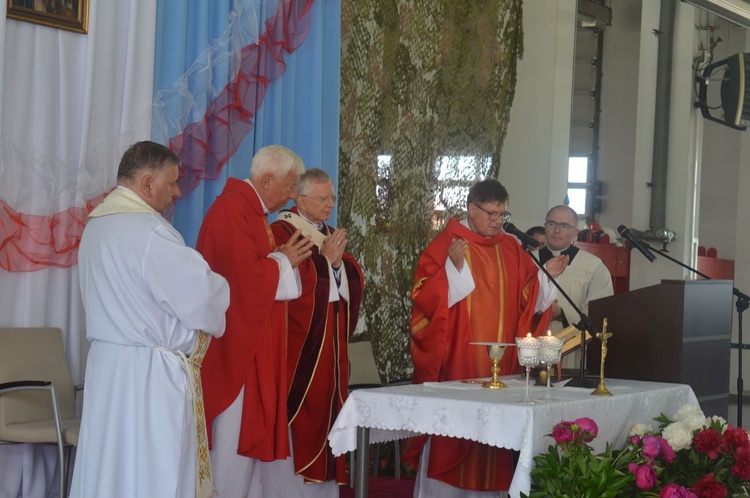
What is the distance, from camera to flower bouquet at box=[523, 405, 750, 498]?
3439 mm

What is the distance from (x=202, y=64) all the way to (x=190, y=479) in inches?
93.6

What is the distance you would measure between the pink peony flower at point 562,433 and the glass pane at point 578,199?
11.5 metres

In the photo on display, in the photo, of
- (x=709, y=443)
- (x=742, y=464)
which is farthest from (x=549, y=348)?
(x=742, y=464)

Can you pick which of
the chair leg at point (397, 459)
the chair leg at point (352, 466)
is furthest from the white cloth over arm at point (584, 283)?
the chair leg at point (352, 466)

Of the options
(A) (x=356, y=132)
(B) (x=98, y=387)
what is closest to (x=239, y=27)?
(A) (x=356, y=132)

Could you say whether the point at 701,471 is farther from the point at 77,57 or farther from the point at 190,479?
the point at 77,57

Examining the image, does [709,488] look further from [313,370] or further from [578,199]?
[578,199]

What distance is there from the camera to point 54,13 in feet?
16.2

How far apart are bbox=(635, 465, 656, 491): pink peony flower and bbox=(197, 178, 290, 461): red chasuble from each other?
5.90ft

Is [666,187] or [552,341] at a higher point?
[666,187]

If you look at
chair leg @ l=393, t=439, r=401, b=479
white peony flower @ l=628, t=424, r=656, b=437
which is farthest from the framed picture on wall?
white peony flower @ l=628, t=424, r=656, b=437

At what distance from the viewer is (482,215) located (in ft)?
16.4

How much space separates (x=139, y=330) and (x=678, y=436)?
2034 millimetres

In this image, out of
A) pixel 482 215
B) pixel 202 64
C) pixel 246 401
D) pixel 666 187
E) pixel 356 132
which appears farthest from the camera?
pixel 666 187
